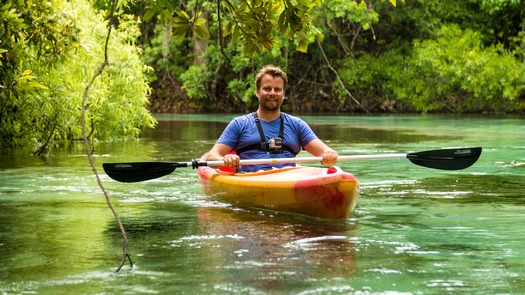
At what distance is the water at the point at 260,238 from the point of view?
4.64 m

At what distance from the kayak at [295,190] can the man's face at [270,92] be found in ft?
1.86

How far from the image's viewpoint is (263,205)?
23.6ft

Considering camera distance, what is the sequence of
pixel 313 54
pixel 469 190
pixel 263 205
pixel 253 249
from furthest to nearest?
pixel 313 54 → pixel 469 190 → pixel 263 205 → pixel 253 249

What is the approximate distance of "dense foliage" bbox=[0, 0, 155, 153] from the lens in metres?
9.06

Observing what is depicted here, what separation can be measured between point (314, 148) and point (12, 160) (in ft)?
18.3

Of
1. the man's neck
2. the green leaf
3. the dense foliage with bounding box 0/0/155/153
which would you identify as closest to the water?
the man's neck

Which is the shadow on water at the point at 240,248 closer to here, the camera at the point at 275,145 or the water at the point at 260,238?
the water at the point at 260,238

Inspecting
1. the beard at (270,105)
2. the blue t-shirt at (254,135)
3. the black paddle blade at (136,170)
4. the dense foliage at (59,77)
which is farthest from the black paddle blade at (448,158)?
the dense foliage at (59,77)

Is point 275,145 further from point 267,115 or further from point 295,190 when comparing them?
point 295,190

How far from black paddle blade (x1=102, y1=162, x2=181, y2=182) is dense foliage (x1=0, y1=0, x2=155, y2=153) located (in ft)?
2.91

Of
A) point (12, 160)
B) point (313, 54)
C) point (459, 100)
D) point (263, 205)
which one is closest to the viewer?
Answer: point (263, 205)

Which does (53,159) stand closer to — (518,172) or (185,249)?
(518,172)

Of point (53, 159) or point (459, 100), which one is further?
point (459, 100)

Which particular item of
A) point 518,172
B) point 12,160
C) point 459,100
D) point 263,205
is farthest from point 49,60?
point 459,100
